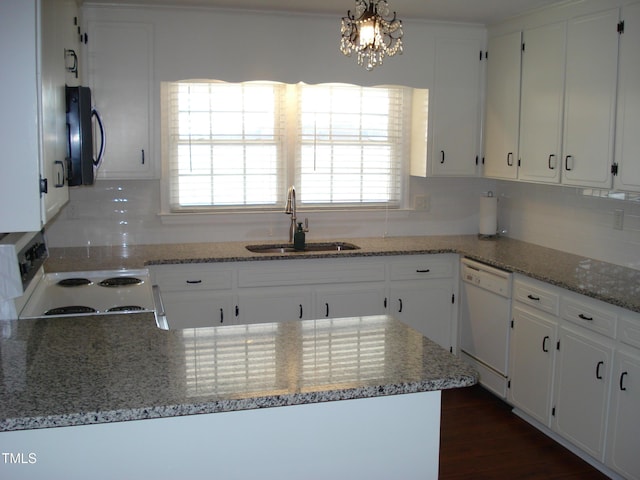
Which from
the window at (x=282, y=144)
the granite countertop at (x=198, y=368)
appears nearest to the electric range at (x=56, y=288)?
the granite countertop at (x=198, y=368)

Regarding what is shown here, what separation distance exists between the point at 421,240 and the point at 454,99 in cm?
100

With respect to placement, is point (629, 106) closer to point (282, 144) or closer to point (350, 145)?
point (350, 145)

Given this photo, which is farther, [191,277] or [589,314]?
[191,277]

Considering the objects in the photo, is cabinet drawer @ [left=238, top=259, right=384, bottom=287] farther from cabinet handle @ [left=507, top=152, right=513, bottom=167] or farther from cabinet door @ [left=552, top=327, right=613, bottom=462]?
cabinet door @ [left=552, top=327, right=613, bottom=462]

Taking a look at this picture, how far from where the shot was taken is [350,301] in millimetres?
4371

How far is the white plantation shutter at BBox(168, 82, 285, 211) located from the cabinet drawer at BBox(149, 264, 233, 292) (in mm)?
694

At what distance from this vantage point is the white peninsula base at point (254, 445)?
1.77 meters

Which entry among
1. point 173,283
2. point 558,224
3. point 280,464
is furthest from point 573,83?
point 280,464

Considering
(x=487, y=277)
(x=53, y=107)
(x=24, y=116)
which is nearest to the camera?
(x=24, y=116)

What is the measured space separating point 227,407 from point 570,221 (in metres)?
3.19

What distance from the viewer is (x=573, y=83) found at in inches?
151

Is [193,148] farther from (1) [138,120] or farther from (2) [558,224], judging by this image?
(2) [558,224]

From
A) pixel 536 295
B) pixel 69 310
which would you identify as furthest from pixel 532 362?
pixel 69 310

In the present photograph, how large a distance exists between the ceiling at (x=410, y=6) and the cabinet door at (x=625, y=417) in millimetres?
2115
